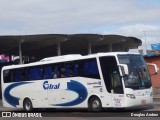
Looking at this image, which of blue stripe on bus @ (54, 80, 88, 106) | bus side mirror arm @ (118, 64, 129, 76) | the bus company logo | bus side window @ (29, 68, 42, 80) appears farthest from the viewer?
bus side window @ (29, 68, 42, 80)

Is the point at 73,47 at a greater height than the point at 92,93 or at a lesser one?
greater

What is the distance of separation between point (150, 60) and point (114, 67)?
25688 mm

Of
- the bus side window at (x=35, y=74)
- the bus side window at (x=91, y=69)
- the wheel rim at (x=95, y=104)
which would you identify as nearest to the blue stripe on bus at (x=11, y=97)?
the bus side window at (x=35, y=74)

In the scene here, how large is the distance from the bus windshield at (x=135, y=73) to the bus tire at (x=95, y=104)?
5.92ft

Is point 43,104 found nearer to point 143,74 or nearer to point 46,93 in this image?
point 46,93

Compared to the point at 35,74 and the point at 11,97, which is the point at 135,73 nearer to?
the point at 35,74

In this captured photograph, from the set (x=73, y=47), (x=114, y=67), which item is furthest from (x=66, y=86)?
(x=73, y=47)

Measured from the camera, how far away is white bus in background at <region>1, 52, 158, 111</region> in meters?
18.5

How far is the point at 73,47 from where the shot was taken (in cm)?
6259

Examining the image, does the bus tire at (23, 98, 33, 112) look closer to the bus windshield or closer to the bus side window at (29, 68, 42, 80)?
the bus side window at (29, 68, 42, 80)

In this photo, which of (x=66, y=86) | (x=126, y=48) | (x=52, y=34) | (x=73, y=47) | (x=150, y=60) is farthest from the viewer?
(x=126, y=48)

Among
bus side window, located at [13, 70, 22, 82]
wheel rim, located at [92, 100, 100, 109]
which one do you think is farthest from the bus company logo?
wheel rim, located at [92, 100, 100, 109]

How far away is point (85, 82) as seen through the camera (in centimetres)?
1997

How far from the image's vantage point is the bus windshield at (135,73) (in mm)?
18484
